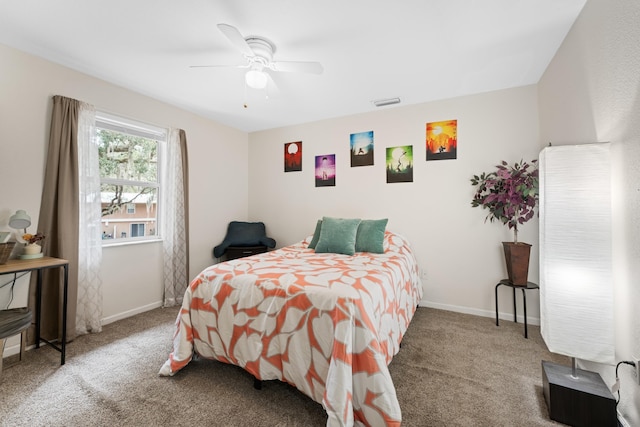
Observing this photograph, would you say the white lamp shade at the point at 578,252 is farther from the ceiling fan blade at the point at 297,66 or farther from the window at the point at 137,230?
the window at the point at 137,230

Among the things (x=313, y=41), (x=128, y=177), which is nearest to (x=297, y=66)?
(x=313, y=41)

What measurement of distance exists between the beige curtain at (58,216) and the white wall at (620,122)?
13.0 ft

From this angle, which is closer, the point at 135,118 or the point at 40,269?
the point at 40,269

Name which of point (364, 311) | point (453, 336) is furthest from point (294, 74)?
point (453, 336)

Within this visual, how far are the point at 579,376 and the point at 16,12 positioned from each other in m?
4.25

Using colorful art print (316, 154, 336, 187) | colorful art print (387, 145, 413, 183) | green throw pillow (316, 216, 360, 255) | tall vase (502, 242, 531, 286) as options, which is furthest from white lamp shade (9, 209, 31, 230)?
tall vase (502, 242, 531, 286)

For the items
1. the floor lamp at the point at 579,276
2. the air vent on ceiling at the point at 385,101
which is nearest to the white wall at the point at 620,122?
the floor lamp at the point at 579,276

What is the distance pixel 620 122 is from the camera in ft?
4.56

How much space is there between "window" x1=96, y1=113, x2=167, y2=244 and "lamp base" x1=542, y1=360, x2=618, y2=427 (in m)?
3.91

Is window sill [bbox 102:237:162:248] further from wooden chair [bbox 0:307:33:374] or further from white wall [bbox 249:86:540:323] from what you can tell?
white wall [bbox 249:86:540:323]

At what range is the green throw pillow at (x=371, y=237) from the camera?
2.83 metres

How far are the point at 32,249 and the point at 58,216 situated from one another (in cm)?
34

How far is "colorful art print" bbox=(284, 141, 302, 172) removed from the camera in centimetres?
402

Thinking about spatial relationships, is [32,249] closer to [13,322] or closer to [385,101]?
[13,322]
